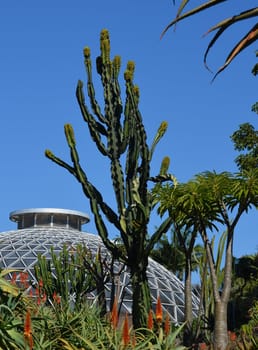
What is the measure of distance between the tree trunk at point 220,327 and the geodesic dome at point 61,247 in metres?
19.2

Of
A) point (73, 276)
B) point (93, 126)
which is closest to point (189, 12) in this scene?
point (93, 126)

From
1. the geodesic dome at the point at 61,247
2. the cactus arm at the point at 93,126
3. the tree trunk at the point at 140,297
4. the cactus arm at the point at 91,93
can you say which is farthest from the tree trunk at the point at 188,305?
the geodesic dome at the point at 61,247

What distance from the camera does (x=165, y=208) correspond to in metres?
12.4

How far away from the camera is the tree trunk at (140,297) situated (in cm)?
1248

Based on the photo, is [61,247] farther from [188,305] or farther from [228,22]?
[228,22]

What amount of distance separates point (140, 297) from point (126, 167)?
2644mm

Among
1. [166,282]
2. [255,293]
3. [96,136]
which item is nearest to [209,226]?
[96,136]

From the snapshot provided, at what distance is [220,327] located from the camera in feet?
35.4

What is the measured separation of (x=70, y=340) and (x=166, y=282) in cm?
3182

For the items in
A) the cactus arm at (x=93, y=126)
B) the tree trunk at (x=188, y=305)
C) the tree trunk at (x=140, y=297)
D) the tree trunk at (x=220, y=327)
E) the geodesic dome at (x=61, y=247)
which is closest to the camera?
the tree trunk at (x=220, y=327)

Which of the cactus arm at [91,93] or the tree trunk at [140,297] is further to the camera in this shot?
the cactus arm at [91,93]

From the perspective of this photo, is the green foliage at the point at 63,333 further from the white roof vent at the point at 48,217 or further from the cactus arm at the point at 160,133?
the white roof vent at the point at 48,217

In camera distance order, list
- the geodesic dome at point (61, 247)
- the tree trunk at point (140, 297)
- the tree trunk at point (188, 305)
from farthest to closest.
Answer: the geodesic dome at point (61, 247), the tree trunk at point (188, 305), the tree trunk at point (140, 297)

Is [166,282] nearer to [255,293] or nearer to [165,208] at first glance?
[255,293]
